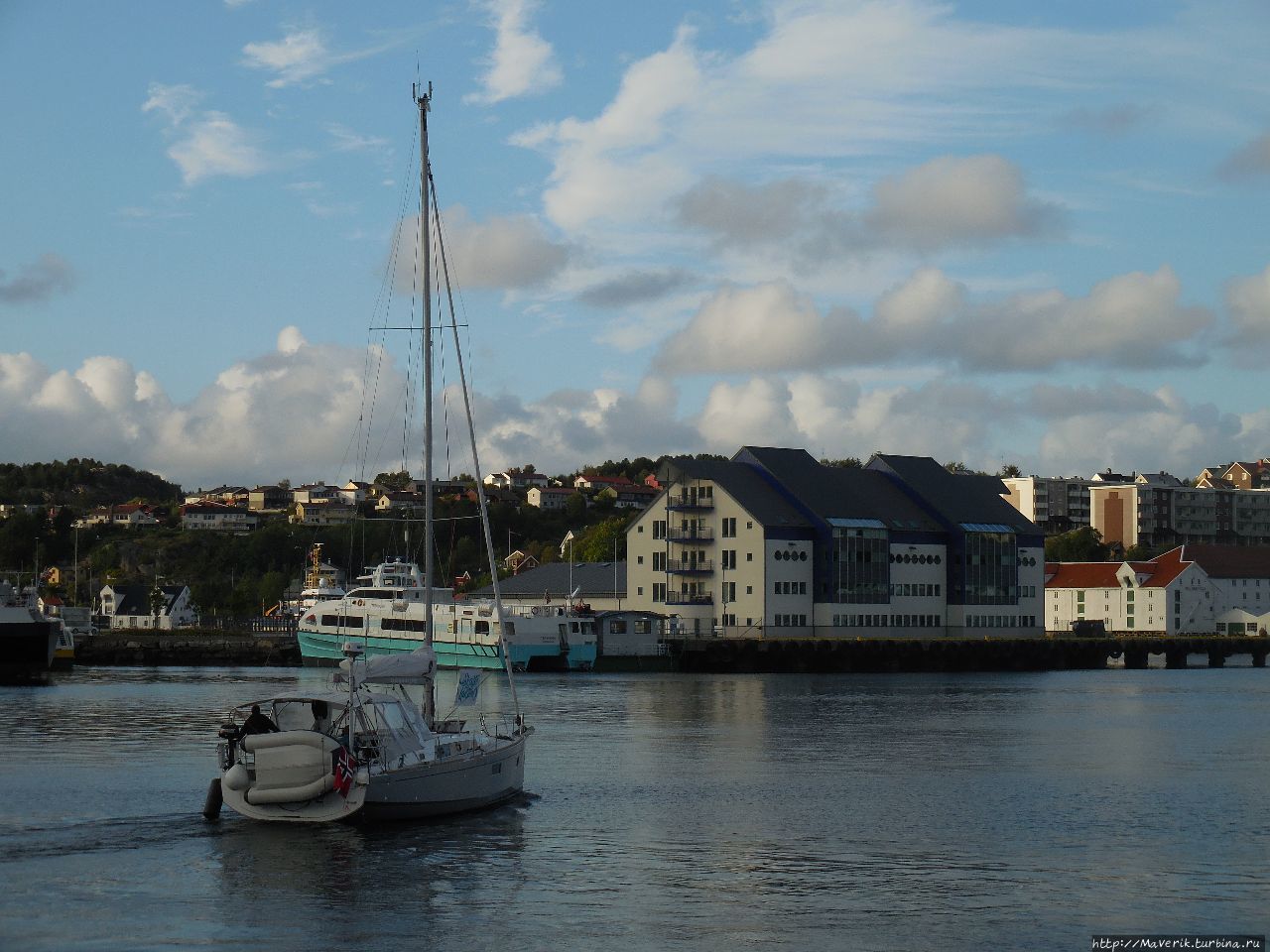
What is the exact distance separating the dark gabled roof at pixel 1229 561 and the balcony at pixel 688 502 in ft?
245

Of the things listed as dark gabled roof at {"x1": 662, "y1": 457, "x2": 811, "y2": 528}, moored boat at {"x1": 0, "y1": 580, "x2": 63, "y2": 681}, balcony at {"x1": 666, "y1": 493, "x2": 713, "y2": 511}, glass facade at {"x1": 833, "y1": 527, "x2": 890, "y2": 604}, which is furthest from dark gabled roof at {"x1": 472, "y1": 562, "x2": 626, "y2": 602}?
moored boat at {"x1": 0, "y1": 580, "x2": 63, "y2": 681}

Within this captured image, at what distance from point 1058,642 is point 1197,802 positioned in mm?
83660

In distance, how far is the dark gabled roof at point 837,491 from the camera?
113 m

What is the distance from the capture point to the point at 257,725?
1236 inches

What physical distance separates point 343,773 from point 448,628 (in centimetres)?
6456

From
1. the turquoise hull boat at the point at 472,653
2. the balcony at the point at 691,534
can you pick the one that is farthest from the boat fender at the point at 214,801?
the balcony at the point at 691,534

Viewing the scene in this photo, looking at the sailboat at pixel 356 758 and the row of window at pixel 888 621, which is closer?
the sailboat at pixel 356 758

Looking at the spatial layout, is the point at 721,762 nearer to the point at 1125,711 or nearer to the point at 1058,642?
the point at 1125,711

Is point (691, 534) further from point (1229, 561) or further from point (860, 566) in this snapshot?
point (1229, 561)

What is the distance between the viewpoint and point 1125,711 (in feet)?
231

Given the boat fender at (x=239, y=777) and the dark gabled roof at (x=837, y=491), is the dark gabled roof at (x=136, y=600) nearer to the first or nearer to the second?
the dark gabled roof at (x=837, y=491)

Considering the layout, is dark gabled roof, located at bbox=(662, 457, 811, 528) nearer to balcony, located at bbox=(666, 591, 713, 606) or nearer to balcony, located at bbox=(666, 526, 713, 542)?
balcony, located at bbox=(666, 526, 713, 542)

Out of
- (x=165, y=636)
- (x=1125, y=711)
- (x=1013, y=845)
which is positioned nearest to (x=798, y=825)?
(x=1013, y=845)

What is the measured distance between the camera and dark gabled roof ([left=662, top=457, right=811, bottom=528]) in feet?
360
